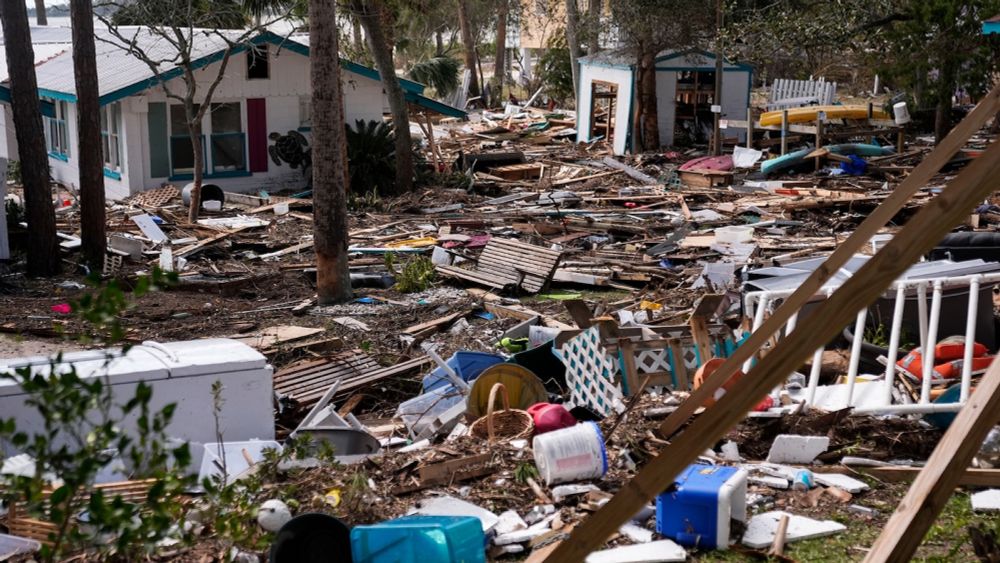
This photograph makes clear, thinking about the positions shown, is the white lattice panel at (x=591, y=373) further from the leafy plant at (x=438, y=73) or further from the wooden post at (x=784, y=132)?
the leafy plant at (x=438, y=73)

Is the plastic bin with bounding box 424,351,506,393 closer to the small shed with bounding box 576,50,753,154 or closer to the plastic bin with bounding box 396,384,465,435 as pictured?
the plastic bin with bounding box 396,384,465,435

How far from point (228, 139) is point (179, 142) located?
3.58 ft

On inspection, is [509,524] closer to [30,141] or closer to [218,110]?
[30,141]

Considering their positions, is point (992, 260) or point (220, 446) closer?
point (220, 446)

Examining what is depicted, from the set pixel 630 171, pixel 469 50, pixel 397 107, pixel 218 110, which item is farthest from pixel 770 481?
pixel 469 50

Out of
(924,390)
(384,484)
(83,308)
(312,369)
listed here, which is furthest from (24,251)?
(83,308)

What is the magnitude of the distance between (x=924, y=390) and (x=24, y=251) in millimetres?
15091

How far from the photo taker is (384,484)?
6.84 metres

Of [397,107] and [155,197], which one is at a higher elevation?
[397,107]

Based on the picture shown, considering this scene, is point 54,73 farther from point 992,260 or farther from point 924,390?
point 924,390

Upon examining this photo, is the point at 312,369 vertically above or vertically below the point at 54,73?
below

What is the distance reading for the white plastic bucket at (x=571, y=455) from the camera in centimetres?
668

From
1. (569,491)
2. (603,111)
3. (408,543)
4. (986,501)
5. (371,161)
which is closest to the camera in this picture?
(408,543)

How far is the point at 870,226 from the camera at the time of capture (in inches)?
193
